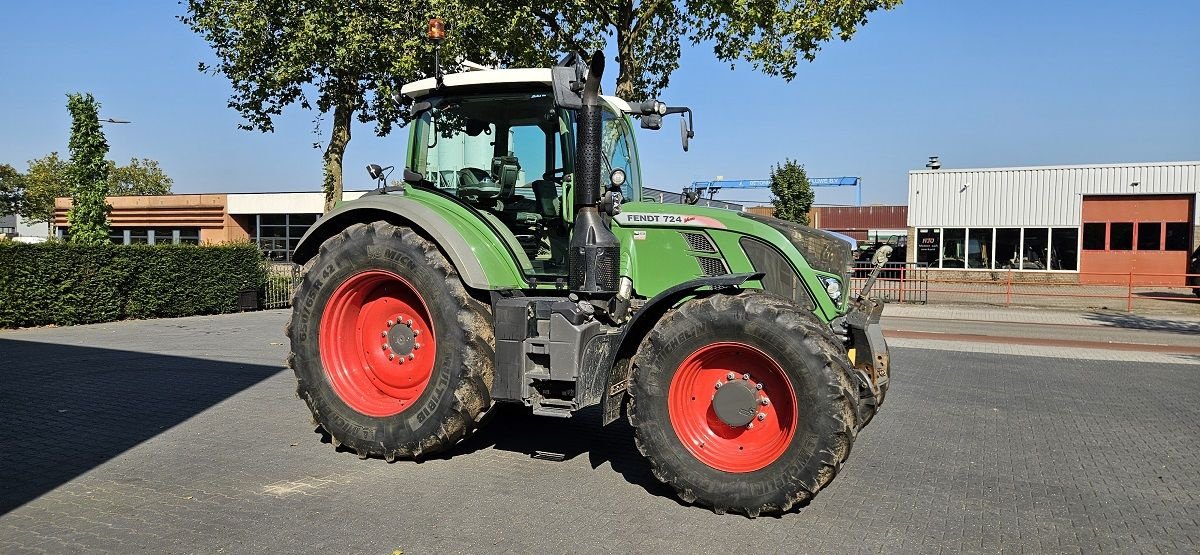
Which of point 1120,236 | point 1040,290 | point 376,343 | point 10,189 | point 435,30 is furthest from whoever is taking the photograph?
point 10,189

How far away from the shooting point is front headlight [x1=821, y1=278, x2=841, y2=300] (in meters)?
5.52

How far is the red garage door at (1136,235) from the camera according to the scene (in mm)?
29266

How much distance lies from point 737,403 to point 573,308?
1206 mm

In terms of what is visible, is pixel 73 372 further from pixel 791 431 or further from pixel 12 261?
pixel 791 431

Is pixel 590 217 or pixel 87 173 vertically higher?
pixel 87 173

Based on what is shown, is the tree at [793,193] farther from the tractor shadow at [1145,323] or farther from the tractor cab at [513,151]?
the tractor cab at [513,151]

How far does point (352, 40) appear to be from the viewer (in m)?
15.7

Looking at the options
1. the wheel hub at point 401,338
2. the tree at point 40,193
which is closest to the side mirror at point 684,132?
A: the wheel hub at point 401,338

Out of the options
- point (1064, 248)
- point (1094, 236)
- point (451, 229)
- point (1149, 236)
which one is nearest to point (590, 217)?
point (451, 229)

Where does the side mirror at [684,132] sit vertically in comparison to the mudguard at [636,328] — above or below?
above

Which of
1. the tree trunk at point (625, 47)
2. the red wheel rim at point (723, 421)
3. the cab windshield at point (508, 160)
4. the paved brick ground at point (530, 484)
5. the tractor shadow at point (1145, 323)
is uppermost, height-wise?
the tree trunk at point (625, 47)

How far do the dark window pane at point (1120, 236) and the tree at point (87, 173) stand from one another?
32.4 meters

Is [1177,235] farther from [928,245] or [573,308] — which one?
[573,308]

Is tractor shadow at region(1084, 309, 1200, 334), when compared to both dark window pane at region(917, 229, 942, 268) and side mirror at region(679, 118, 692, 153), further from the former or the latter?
side mirror at region(679, 118, 692, 153)
